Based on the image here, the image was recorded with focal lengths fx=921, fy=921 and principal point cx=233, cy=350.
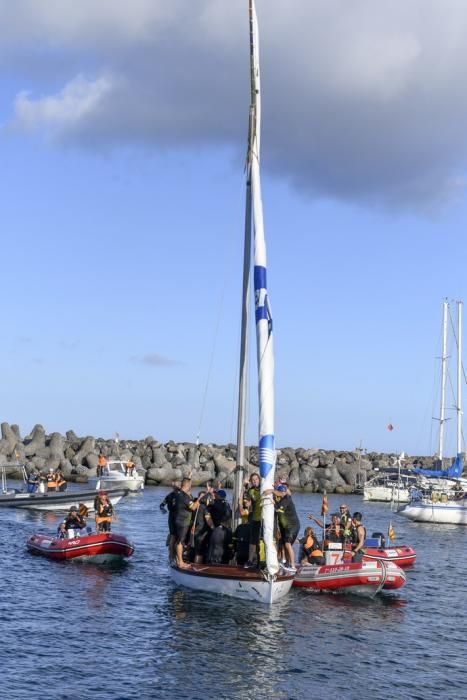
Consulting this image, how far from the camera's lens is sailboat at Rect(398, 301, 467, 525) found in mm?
59438

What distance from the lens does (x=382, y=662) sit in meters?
22.4

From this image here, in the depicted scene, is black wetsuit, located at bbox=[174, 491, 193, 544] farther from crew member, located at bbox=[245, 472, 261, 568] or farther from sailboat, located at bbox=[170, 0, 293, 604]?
crew member, located at bbox=[245, 472, 261, 568]

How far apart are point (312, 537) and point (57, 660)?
11441mm

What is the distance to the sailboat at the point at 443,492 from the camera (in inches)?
2340

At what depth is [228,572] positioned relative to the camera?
26.3 metres

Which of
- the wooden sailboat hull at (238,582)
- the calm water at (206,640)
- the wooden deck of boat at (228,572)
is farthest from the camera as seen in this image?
the wooden deck of boat at (228,572)

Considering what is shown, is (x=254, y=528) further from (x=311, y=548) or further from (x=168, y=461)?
(x=168, y=461)

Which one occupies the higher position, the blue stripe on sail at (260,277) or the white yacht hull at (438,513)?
the blue stripe on sail at (260,277)

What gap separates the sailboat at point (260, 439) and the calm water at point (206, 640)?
1.91 ft

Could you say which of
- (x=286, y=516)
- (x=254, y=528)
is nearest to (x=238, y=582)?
(x=254, y=528)

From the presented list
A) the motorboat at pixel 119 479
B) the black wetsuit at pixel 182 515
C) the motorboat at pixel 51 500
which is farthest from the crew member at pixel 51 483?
the black wetsuit at pixel 182 515

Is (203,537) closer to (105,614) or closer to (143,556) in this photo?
(105,614)

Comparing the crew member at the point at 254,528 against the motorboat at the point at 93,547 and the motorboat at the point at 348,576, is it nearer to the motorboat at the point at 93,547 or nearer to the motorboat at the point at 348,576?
the motorboat at the point at 348,576

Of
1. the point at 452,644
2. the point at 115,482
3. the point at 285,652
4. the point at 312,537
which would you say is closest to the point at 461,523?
the point at 115,482
